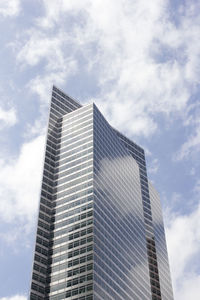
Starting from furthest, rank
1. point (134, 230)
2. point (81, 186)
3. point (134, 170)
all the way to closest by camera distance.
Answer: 1. point (134, 170)
2. point (134, 230)
3. point (81, 186)

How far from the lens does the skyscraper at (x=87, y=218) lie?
117 m

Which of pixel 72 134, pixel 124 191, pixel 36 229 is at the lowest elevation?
pixel 36 229

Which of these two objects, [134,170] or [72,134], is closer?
[72,134]

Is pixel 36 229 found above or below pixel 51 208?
below

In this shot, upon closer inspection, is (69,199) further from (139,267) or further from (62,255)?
(139,267)

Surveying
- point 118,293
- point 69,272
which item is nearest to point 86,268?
point 69,272

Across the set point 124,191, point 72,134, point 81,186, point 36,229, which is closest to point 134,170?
point 124,191

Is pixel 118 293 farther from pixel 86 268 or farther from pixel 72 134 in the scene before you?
pixel 72 134

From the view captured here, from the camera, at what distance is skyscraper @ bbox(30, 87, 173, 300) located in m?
117

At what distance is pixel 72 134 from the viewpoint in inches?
6181

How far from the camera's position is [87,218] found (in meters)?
125

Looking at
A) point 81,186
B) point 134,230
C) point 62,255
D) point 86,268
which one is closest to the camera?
point 86,268

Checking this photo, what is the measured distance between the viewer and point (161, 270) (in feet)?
637

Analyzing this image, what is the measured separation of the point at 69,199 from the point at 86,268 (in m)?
28.4
